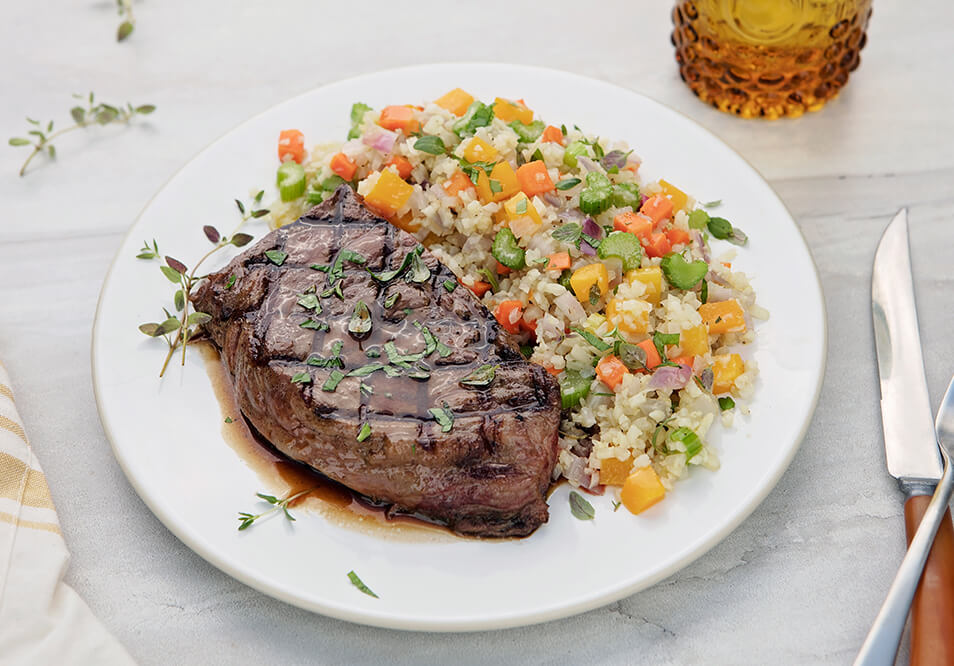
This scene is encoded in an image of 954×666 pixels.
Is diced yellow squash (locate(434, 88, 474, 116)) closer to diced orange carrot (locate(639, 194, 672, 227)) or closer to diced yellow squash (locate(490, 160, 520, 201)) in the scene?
diced yellow squash (locate(490, 160, 520, 201))

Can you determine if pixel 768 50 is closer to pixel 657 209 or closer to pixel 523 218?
pixel 657 209

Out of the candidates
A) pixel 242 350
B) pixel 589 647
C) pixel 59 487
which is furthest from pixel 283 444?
pixel 589 647

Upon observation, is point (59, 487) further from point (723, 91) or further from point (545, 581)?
point (723, 91)

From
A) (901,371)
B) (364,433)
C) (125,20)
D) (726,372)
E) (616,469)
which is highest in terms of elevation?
(125,20)

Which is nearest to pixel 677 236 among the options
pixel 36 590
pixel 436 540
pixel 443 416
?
pixel 443 416

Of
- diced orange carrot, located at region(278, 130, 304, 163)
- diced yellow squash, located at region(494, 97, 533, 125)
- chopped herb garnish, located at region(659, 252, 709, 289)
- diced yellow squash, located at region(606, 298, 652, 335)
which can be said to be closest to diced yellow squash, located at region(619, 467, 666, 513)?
diced yellow squash, located at region(606, 298, 652, 335)

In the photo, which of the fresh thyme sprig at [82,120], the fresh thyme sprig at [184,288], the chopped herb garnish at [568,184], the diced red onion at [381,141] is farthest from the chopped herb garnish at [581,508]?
the fresh thyme sprig at [82,120]

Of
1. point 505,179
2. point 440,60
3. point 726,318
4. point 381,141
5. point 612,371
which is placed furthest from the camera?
point 440,60
